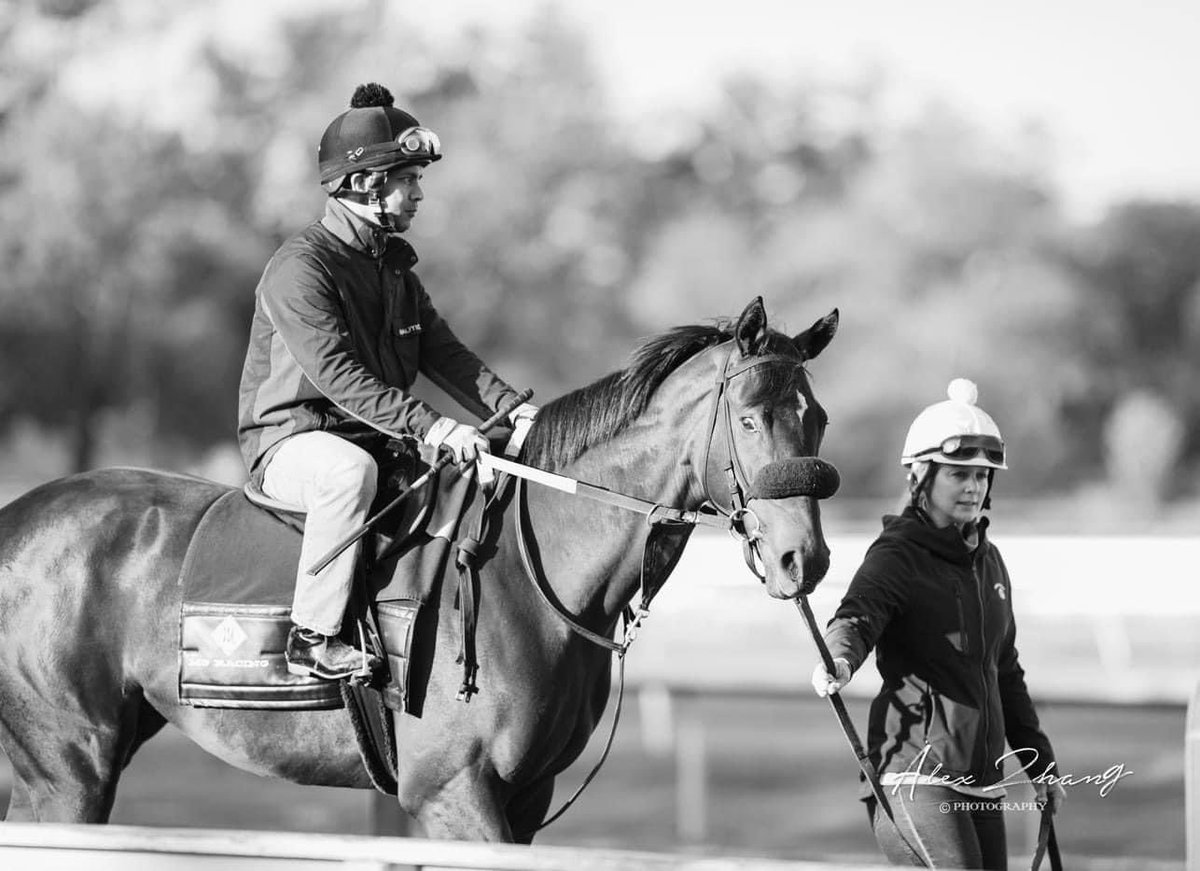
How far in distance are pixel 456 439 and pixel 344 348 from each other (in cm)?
41

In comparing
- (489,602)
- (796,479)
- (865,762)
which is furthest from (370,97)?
(865,762)

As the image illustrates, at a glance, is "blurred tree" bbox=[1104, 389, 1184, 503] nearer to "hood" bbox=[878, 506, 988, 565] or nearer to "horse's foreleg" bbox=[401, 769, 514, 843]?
"hood" bbox=[878, 506, 988, 565]

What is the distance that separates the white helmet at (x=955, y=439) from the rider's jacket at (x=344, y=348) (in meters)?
1.22

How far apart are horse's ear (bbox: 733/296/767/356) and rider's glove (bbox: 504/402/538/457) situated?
0.75m

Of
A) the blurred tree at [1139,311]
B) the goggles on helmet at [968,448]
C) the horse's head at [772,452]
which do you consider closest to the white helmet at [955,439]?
the goggles on helmet at [968,448]

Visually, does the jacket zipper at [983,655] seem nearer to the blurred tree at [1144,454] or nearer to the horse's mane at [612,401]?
the horse's mane at [612,401]

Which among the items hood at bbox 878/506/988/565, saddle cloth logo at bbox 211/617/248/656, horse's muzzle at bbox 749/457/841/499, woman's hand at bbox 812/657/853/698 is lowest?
woman's hand at bbox 812/657/853/698

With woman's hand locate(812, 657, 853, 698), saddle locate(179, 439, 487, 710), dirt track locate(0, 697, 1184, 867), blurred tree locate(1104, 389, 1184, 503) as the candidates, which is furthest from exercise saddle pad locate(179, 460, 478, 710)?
blurred tree locate(1104, 389, 1184, 503)

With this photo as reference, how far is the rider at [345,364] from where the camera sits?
13.3ft

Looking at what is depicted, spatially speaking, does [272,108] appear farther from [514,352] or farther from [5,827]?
[5,827]

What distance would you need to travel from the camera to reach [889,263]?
130 ft

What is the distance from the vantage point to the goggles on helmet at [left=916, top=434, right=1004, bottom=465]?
13.5 ft

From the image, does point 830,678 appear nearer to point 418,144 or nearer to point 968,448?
point 968,448

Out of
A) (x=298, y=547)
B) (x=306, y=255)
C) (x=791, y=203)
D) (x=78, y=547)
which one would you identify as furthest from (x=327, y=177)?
(x=791, y=203)
